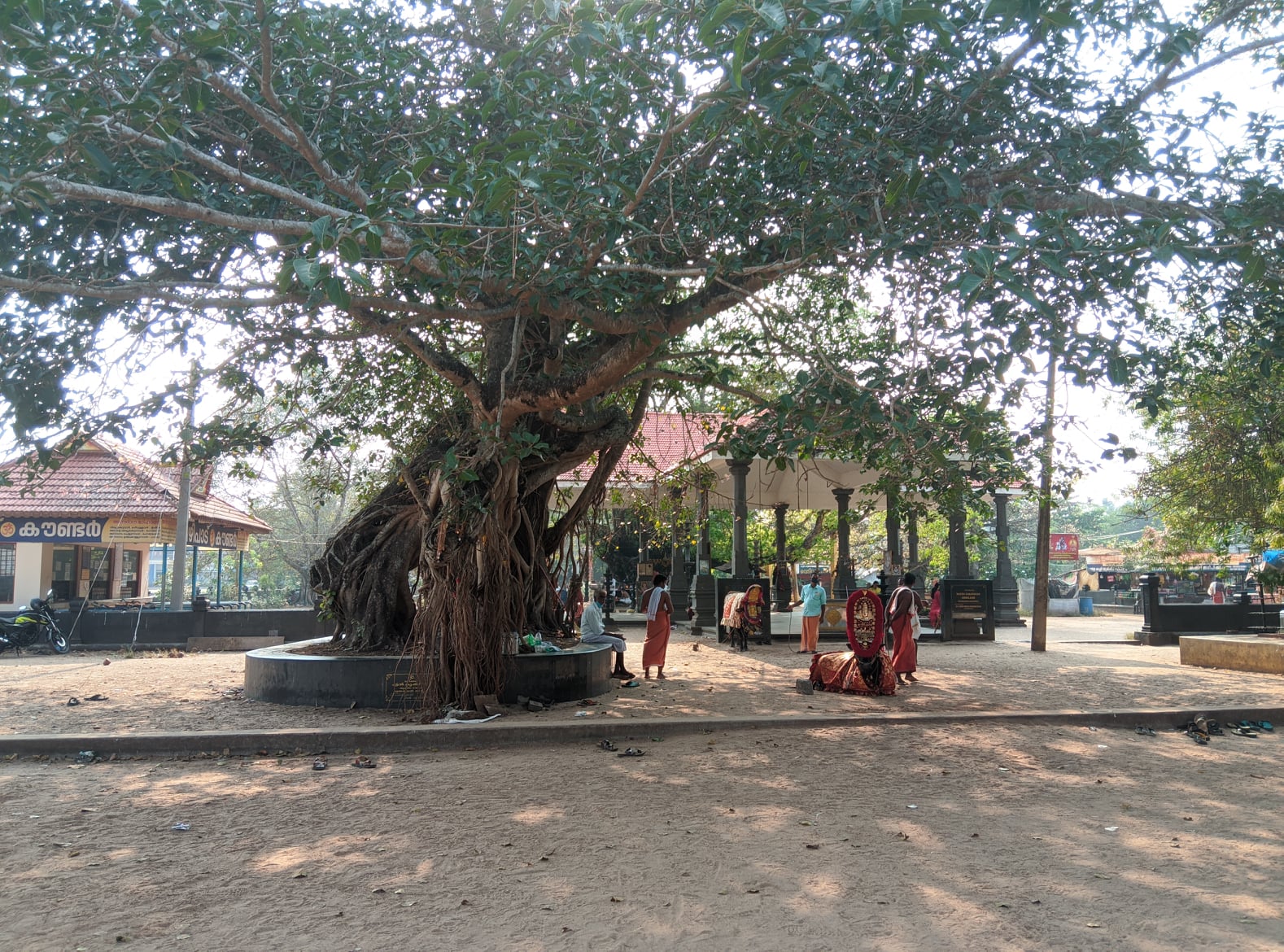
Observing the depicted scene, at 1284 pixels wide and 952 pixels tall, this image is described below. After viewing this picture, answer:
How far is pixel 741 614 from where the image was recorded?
16531mm

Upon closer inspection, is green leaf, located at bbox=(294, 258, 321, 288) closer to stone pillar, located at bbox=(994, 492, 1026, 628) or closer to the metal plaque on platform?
the metal plaque on platform

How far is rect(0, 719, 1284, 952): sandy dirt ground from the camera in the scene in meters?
3.94

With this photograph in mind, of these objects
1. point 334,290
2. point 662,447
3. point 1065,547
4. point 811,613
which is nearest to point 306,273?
point 334,290

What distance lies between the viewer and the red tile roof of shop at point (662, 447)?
15047mm

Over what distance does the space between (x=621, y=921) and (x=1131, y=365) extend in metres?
5.68

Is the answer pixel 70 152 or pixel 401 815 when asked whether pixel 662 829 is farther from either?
pixel 70 152

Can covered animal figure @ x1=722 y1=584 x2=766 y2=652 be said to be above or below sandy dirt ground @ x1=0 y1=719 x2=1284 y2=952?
above

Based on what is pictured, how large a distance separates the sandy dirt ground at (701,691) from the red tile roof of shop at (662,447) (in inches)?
127

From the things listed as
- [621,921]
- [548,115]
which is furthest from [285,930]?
[548,115]

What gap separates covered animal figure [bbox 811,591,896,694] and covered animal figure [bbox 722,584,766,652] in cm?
556

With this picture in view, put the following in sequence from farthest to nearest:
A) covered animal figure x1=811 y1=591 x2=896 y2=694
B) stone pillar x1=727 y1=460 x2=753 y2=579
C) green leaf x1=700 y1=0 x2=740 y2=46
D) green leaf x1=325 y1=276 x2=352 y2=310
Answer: stone pillar x1=727 y1=460 x2=753 y2=579, covered animal figure x1=811 y1=591 x2=896 y2=694, green leaf x1=325 y1=276 x2=352 y2=310, green leaf x1=700 y1=0 x2=740 y2=46

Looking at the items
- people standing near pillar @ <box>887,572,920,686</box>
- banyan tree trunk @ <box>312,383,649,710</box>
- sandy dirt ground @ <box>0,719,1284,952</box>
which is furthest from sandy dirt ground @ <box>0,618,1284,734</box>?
sandy dirt ground @ <box>0,719,1284,952</box>

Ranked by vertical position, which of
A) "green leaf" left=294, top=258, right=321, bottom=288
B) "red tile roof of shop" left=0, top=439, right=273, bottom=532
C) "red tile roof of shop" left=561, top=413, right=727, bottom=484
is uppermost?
"red tile roof of shop" left=561, top=413, right=727, bottom=484

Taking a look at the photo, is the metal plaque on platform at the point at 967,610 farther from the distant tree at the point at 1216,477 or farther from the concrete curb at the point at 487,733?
the concrete curb at the point at 487,733
